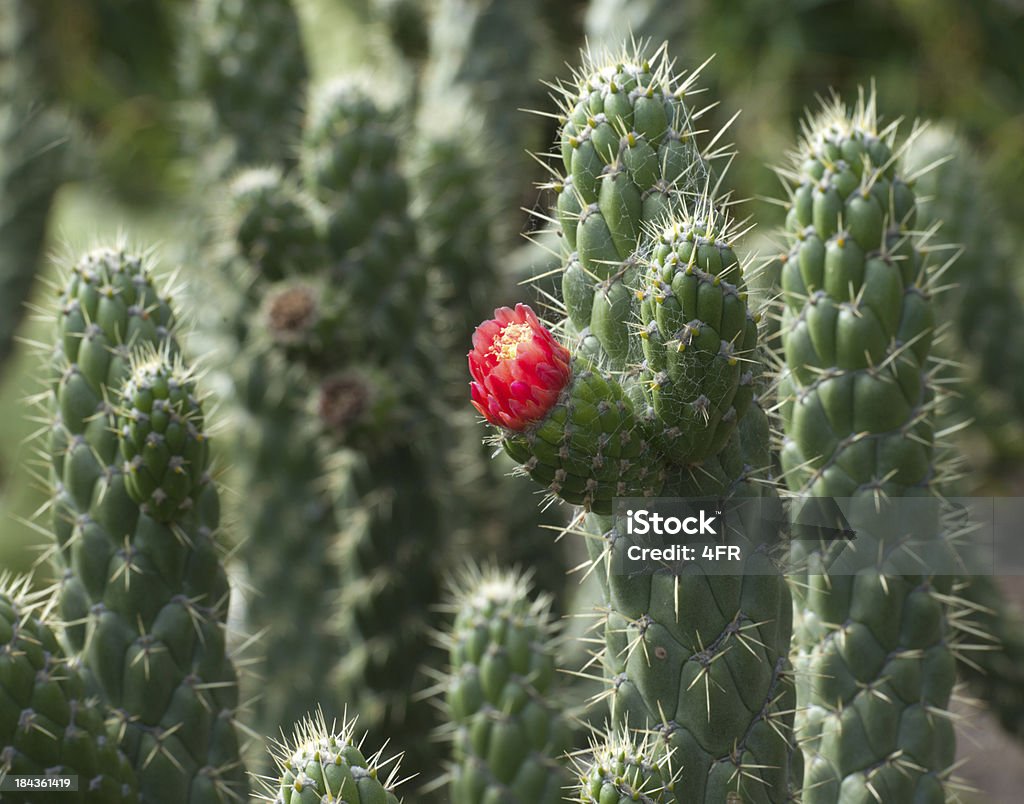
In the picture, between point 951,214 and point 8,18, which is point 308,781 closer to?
point 951,214

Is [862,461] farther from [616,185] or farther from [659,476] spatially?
[616,185]

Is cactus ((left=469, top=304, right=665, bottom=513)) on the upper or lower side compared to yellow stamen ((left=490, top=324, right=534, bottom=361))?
lower

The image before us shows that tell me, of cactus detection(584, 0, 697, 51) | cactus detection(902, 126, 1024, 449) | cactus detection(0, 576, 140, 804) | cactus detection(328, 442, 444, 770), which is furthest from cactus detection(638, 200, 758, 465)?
cactus detection(584, 0, 697, 51)

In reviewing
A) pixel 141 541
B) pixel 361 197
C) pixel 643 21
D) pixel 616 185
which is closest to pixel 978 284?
pixel 643 21

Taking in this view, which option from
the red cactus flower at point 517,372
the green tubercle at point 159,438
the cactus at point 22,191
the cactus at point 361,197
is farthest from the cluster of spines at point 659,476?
the cactus at point 22,191

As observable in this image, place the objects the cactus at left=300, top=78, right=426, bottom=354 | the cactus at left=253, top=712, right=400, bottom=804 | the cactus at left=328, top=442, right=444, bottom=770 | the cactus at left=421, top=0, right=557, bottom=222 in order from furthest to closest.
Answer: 1. the cactus at left=421, top=0, right=557, bottom=222
2. the cactus at left=328, top=442, right=444, bottom=770
3. the cactus at left=300, top=78, right=426, bottom=354
4. the cactus at left=253, top=712, right=400, bottom=804

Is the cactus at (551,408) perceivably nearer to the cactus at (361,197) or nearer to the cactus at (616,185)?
the cactus at (616,185)

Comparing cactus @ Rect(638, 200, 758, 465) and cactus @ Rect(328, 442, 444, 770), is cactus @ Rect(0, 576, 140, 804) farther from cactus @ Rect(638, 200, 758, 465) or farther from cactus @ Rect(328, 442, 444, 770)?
cactus @ Rect(328, 442, 444, 770)

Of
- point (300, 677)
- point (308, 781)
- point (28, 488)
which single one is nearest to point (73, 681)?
point (308, 781)
